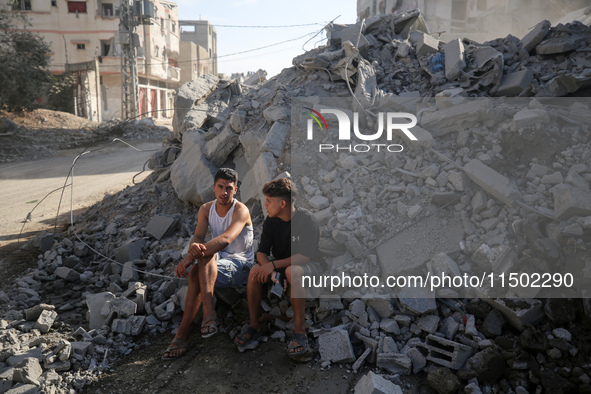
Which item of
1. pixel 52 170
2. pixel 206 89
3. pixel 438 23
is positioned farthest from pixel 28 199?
pixel 438 23

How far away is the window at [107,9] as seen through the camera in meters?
30.5

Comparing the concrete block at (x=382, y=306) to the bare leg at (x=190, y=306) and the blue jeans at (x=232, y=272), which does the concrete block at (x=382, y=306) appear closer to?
the blue jeans at (x=232, y=272)

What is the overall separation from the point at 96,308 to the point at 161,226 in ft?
5.98

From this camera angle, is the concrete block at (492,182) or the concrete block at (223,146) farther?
the concrete block at (223,146)

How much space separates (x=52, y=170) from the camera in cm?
1227

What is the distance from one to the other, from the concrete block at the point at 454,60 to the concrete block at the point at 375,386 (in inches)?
195

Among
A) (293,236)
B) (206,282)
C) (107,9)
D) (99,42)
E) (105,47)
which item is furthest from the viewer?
(105,47)

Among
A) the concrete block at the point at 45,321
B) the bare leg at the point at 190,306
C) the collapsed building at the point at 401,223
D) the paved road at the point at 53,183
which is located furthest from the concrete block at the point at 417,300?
the paved road at the point at 53,183

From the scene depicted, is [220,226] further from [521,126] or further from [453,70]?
[453,70]

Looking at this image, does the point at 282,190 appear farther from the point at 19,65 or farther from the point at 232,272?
the point at 19,65

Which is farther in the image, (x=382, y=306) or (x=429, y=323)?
(x=382, y=306)

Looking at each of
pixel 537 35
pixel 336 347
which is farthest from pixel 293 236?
pixel 537 35

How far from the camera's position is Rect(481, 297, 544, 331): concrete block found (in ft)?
11.5

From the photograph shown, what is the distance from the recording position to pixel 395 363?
345 cm
